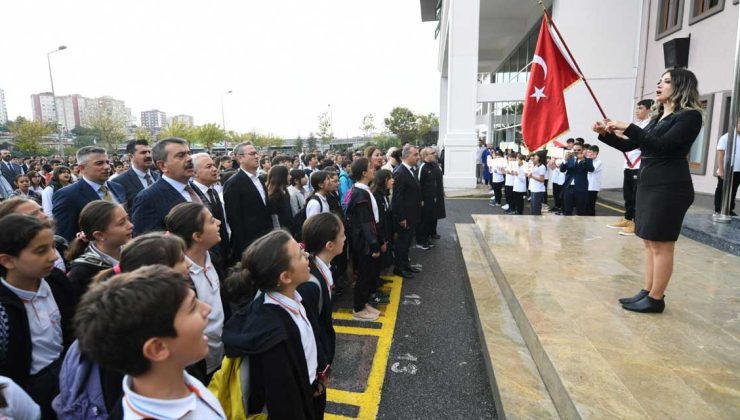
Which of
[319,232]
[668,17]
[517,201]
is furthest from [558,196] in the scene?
[319,232]

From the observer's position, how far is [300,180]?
593cm

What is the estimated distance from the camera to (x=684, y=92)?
2.92 meters

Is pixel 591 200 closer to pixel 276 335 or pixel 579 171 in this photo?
pixel 579 171

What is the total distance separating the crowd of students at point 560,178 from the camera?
26.9ft

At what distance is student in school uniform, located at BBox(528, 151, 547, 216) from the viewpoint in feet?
28.6

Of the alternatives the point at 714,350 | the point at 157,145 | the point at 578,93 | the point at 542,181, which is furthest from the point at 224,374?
the point at 578,93

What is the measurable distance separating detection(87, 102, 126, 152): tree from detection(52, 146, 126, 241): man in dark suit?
35.5m

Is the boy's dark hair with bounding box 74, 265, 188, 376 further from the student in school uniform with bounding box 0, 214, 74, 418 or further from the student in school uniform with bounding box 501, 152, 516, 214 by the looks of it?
the student in school uniform with bounding box 501, 152, 516, 214

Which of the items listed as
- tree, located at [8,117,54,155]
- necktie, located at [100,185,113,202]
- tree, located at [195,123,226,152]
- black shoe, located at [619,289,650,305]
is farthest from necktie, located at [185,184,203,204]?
tree, located at [195,123,226,152]

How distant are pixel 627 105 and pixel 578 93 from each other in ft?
5.84

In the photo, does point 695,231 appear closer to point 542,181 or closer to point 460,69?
point 542,181

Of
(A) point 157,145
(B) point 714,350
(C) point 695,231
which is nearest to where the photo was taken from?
(B) point 714,350

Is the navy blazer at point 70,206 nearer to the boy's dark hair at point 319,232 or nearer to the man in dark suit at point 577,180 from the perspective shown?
the boy's dark hair at point 319,232

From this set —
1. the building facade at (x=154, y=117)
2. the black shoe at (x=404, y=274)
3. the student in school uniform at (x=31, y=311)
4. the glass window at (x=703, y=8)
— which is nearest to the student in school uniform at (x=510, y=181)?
the black shoe at (x=404, y=274)
